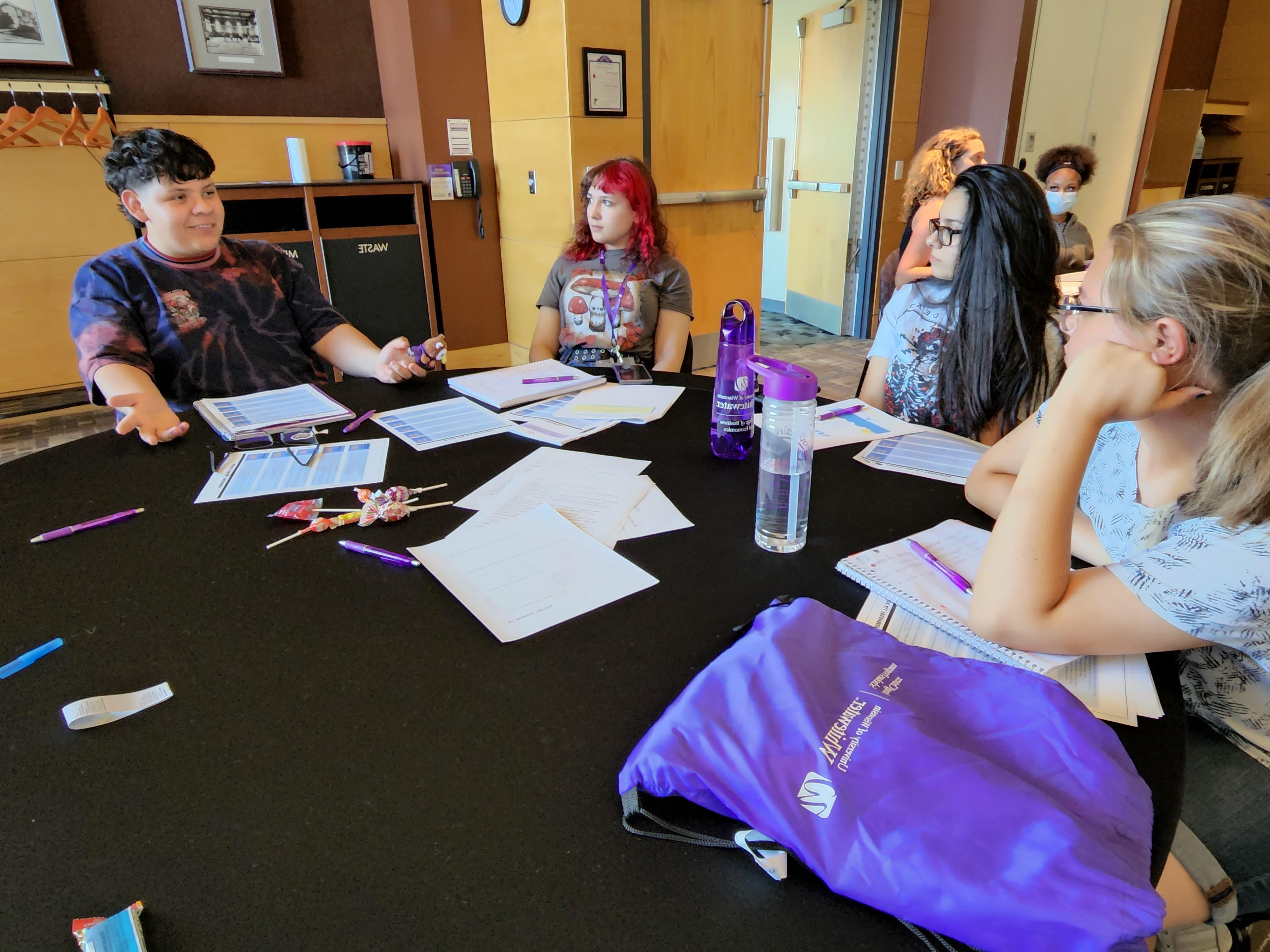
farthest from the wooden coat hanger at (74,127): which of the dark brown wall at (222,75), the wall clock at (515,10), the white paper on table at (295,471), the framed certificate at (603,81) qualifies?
the white paper on table at (295,471)

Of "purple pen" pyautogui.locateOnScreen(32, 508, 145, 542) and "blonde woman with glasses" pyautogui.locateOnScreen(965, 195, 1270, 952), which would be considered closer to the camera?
"blonde woman with glasses" pyautogui.locateOnScreen(965, 195, 1270, 952)

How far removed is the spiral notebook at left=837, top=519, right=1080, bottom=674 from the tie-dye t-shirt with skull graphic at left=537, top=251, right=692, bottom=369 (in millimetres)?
1450

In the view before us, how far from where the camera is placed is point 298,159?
3.81m

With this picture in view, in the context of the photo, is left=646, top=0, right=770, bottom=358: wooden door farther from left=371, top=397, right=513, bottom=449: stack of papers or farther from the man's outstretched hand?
the man's outstretched hand

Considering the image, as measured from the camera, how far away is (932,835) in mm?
505

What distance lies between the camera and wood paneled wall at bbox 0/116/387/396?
3520 mm

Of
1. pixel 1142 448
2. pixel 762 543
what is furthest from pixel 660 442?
pixel 1142 448

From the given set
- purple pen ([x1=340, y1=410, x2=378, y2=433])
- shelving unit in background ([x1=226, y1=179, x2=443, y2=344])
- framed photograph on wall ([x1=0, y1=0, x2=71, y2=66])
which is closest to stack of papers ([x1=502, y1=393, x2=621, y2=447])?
purple pen ([x1=340, y1=410, x2=378, y2=433])

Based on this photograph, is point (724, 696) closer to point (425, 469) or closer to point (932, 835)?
point (932, 835)

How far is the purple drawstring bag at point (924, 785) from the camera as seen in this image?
18.8 inches

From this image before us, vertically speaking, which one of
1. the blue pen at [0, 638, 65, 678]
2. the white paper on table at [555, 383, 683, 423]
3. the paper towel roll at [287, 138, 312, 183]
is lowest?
the blue pen at [0, 638, 65, 678]

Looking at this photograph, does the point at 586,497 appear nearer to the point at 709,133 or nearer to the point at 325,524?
the point at 325,524

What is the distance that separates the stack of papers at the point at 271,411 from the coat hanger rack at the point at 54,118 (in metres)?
2.81

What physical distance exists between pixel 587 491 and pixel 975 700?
678mm
